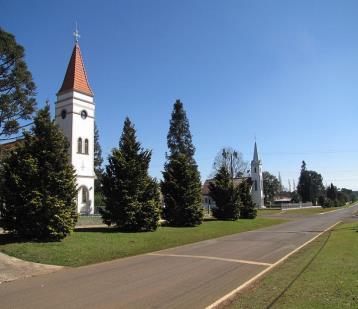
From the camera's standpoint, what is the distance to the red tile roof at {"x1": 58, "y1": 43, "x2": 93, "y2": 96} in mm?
43594

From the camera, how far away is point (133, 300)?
9555 mm

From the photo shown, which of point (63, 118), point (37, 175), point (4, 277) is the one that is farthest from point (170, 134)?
point (4, 277)

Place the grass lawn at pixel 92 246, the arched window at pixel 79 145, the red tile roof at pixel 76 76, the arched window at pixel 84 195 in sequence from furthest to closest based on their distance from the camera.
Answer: the red tile roof at pixel 76 76 → the arched window at pixel 79 145 → the arched window at pixel 84 195 → the grass lawn at pixel 92 246

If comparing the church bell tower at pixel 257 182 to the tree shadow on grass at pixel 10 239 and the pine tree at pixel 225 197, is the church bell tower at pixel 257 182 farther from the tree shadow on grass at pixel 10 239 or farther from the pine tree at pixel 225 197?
the tree shadow on grass at pixel 10 239

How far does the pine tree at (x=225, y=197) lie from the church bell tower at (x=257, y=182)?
58724 millimetres

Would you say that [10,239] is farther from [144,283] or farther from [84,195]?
[84,195]

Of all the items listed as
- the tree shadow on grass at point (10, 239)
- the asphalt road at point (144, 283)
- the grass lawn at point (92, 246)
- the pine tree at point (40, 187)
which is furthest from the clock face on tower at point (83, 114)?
the asphalt road at point (144, 283)

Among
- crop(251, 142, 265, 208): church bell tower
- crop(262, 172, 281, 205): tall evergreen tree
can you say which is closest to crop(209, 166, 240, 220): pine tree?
crop(251, 142, 265, 208): church bell tower

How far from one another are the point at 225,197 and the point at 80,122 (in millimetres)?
16261

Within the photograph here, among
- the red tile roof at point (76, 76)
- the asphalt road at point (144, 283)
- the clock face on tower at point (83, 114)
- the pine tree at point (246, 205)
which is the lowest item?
the asphalt road at point (144, 283)

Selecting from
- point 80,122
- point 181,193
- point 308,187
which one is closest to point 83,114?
point 80,122

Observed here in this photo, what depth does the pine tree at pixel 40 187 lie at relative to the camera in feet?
61.8

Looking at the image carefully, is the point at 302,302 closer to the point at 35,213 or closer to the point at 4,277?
the point at 4,277

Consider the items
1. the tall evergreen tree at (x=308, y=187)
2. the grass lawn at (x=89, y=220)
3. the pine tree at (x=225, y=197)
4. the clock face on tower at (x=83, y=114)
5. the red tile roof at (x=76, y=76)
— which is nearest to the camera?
the grass lawn at (x=89, y=220)
